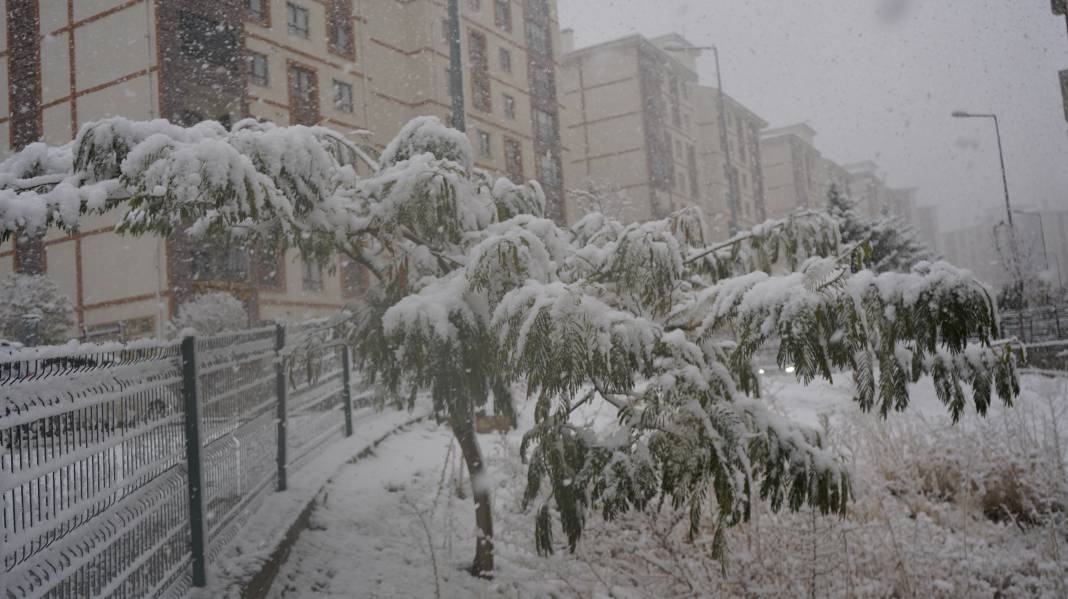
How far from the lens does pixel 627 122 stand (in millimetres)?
37156

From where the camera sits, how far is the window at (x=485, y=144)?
2767cm

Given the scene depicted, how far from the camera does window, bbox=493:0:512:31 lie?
28625 millimetres

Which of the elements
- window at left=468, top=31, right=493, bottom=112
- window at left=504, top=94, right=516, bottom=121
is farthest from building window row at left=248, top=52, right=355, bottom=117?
window at left=504, top=94, right=516, bottom=121

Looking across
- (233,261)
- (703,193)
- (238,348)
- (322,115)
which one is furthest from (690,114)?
(238,348)

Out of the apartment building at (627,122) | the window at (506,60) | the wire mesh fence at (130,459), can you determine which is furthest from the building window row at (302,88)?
the wire mesh fence at (130,459)

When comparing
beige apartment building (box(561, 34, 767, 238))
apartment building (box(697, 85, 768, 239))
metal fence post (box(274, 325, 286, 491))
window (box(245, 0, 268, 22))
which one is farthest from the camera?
apartment building (box(697, 85, 768, 239))

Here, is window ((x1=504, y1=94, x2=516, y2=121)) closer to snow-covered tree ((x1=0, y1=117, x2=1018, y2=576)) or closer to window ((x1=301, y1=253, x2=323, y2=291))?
window ((x1=301, y1=253, x2=323, y2=291))

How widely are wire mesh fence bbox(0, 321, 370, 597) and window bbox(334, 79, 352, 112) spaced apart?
19.8 m

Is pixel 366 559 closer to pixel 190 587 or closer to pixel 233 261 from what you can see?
pixel 190 587

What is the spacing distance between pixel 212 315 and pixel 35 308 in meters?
3.27

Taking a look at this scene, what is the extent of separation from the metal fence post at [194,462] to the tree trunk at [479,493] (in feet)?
4.91

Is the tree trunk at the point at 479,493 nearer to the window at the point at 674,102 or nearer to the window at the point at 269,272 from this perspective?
the window at the point at 269,272

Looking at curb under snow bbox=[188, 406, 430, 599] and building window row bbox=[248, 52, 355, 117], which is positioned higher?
building window row bbox=[248, 52, 355, 117]

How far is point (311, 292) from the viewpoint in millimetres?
21797
